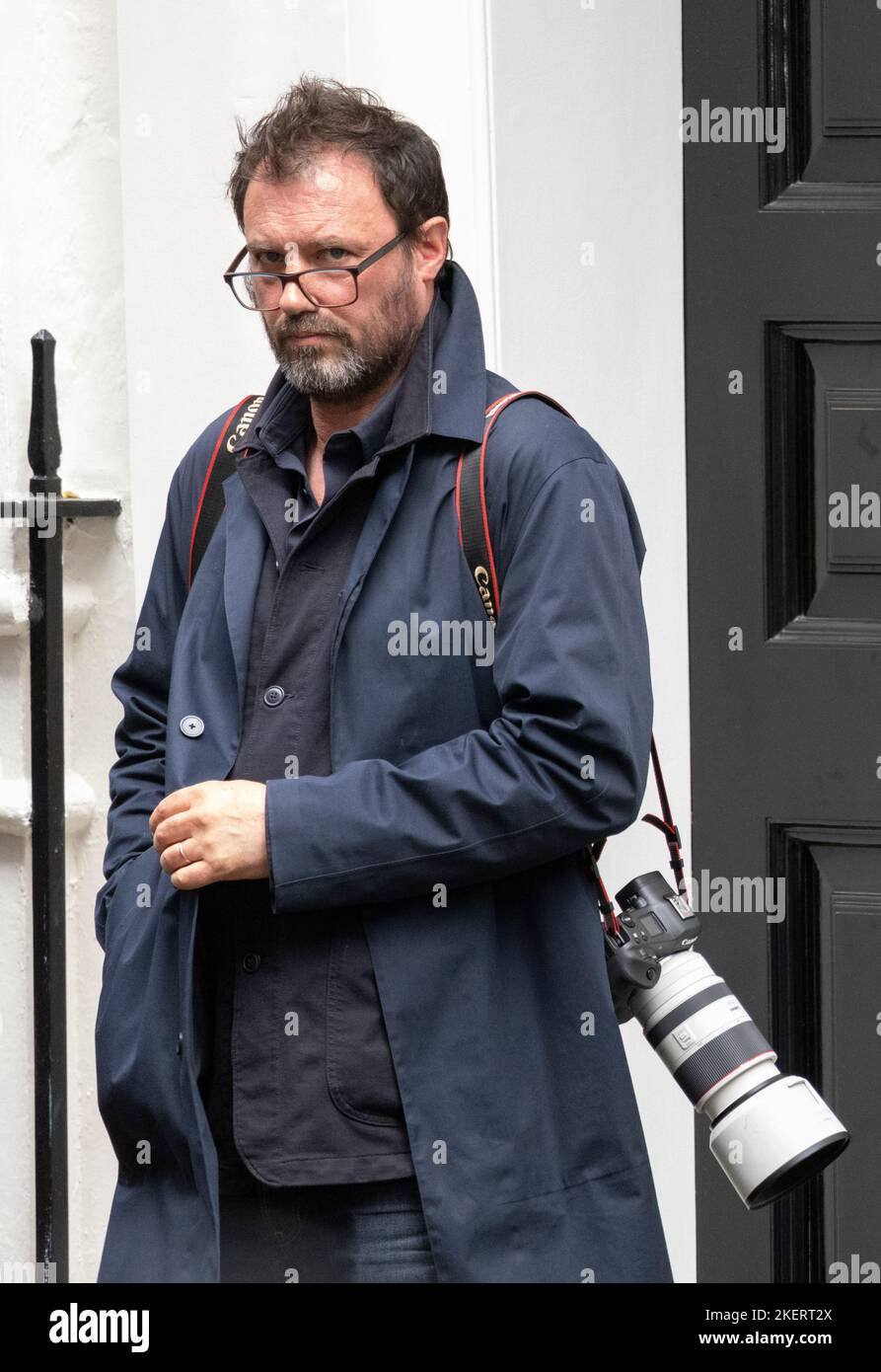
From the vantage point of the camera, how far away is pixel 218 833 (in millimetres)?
1774

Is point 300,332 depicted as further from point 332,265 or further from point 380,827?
point 380,827

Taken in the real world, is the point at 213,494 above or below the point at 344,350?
below

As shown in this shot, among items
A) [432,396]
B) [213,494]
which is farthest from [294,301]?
[213,494]

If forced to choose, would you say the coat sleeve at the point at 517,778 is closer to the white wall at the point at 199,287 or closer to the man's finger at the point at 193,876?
the man's finger at the point at 193,876

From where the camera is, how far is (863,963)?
2.72 meters

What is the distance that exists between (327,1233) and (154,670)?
0.71m

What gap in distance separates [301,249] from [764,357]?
1.03 meters

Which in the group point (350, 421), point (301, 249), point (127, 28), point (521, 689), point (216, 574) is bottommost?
point (521, 689)

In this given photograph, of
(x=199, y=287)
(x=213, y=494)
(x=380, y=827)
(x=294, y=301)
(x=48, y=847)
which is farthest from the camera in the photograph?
(x=199, y=287)

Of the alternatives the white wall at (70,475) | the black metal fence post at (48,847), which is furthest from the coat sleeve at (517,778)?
the white wall at (70,475)

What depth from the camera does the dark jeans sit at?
1821 mm

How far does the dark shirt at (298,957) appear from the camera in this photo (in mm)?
1803

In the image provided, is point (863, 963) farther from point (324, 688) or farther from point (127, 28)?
point (127, 28)
